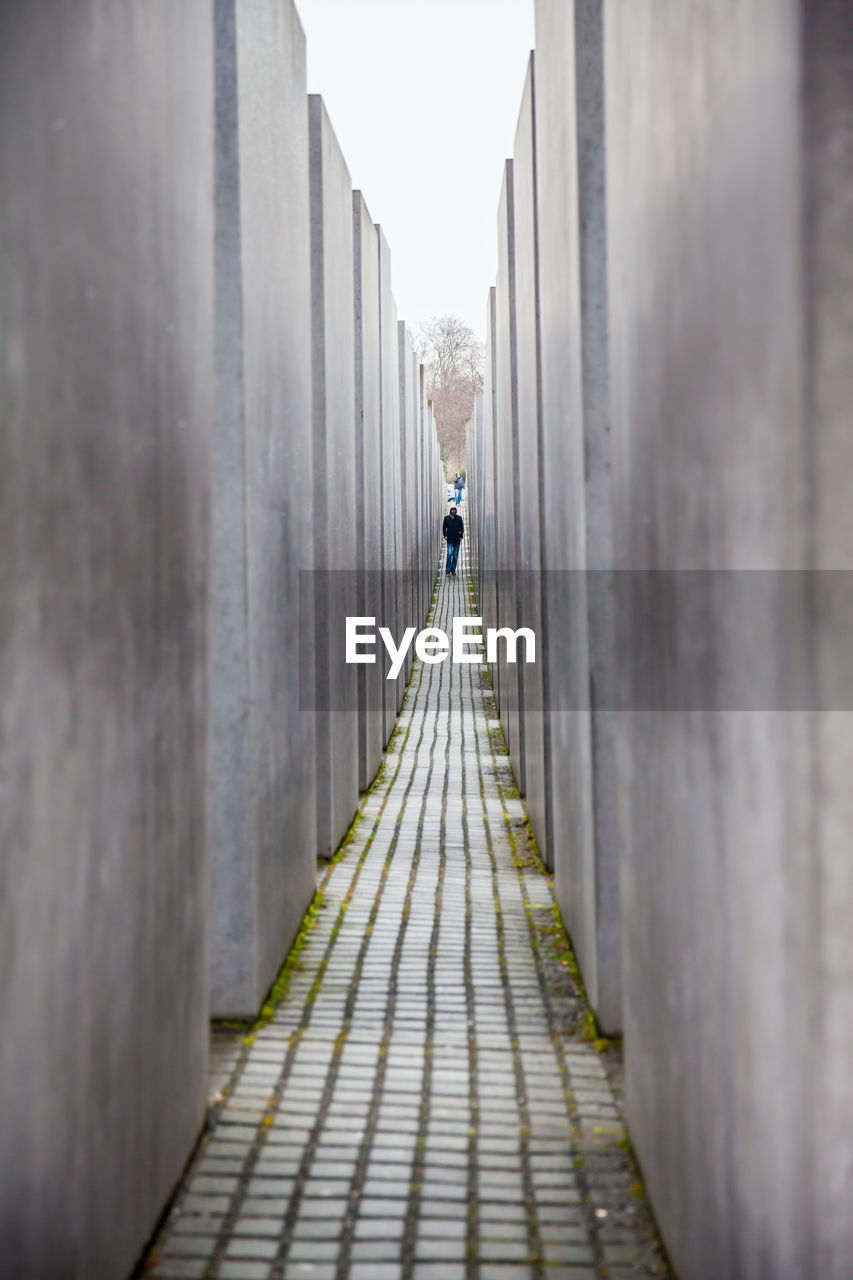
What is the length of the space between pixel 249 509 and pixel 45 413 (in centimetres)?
285

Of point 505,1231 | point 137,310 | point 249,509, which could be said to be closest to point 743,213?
point 137,310

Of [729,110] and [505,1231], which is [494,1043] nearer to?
[505,1231]

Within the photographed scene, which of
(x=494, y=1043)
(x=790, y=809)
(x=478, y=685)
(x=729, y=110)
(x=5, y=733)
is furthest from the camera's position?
(x=478, y=685)

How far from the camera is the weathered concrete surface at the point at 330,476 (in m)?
8.74

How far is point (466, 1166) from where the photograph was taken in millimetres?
4359

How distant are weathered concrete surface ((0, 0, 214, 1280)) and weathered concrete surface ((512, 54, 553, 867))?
4298 mm

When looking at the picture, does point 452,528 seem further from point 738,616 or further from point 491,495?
point 738,616

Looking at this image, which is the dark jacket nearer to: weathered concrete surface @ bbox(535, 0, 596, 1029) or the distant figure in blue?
the distant figure in blue

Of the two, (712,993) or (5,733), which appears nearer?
(5,733)

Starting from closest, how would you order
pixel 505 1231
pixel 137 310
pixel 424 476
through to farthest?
1. pixel 137 310
2. pixel 505 1231
3. pixel 424 476

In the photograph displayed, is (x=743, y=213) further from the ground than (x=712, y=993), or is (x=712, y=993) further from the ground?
(x=743, y=213)

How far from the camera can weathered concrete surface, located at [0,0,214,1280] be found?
261 cm

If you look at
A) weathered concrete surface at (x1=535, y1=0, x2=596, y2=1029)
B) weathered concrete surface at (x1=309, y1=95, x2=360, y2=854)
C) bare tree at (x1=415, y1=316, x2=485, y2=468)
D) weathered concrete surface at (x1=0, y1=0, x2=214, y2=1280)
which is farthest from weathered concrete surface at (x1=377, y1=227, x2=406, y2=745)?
bare tree at (x1=415, y1=316, x2=485, y2=468)

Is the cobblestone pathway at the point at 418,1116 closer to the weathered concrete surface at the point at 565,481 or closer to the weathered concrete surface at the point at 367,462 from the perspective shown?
the weathered concrete surface at the point at 565,481
